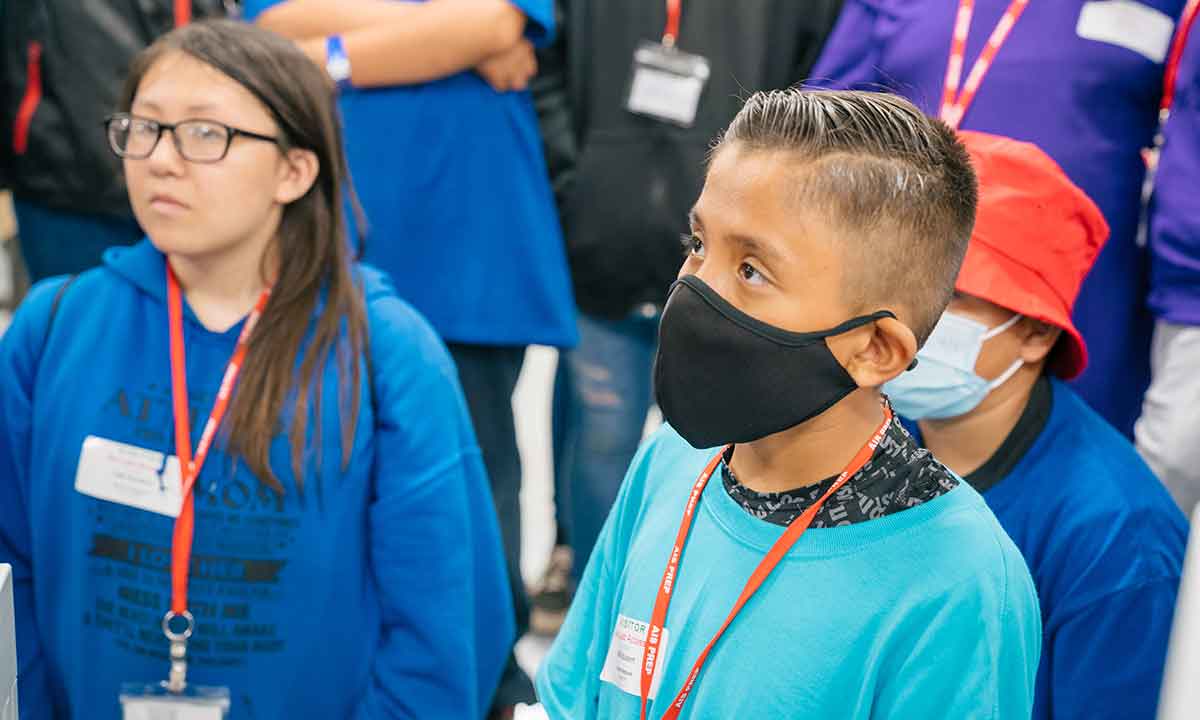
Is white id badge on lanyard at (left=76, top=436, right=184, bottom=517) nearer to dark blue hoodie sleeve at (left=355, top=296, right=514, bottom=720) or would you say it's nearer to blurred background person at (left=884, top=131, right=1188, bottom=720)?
dark blue hoodie sleeve at (left=355, top=296, right=514, bottom=720)

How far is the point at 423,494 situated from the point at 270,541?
0.23 m

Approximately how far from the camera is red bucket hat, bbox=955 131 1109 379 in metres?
2.04

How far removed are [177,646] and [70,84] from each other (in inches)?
59.6

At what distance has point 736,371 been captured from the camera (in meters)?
1.44

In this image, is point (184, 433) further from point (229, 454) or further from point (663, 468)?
point (663, 468)

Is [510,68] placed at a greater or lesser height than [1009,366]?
greater

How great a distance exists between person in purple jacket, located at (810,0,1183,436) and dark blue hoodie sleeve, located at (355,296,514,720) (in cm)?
99

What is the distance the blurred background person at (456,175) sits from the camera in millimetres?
3021

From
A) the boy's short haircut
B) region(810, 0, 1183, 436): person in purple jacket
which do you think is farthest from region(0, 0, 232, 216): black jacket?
the boy's short haircut

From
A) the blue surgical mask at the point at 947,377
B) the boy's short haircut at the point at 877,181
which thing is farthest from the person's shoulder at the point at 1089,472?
the boy's short haircut at the point at 877,181

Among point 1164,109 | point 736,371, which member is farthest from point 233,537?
point 1164,109

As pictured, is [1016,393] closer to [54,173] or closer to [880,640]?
[880,640]

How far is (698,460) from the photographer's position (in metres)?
1.65

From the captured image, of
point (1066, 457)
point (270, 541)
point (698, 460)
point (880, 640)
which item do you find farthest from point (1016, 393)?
point (270, 541)
